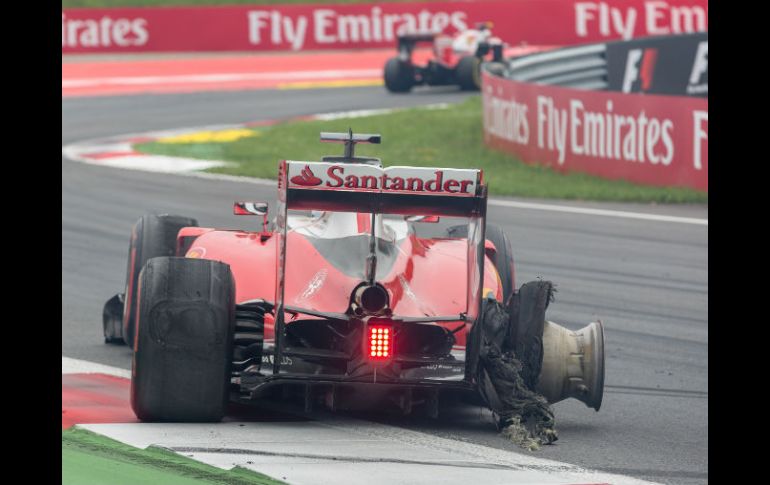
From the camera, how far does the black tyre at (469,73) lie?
105 ft

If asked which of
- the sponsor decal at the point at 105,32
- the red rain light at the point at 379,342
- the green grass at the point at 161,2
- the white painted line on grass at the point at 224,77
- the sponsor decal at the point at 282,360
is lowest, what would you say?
the sponsor decal at the point at 282,360

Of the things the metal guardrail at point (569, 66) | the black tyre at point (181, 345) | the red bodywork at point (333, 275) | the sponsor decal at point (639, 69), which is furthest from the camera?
the sponsor decal at point (639, 69)

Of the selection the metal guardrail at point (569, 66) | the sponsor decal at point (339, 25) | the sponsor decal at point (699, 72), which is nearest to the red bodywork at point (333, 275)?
the metal guardrail at point (569, 66)

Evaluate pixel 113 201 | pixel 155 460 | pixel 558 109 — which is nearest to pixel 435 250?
pixel 155 460

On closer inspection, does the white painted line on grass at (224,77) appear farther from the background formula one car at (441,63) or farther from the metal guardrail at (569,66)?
the metal guardrail at (569,66)

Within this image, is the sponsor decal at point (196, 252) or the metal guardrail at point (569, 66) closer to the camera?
the sponsor decal at point (196, 252)

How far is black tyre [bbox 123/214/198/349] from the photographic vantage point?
9898mm

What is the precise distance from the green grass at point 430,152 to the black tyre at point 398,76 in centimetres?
322

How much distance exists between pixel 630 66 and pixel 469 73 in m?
5.45

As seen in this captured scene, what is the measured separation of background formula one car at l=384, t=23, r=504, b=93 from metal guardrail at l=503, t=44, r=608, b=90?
4.22m

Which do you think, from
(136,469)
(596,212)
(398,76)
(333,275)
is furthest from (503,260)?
(398,76)

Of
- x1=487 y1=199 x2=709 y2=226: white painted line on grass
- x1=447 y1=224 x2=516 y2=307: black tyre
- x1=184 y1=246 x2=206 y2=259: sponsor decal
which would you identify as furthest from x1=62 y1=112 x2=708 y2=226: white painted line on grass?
x1=184 y1=246 x2=206 y2=259: sponsor decal

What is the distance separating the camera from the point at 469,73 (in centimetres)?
3206

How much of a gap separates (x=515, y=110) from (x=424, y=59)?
16807 mm
